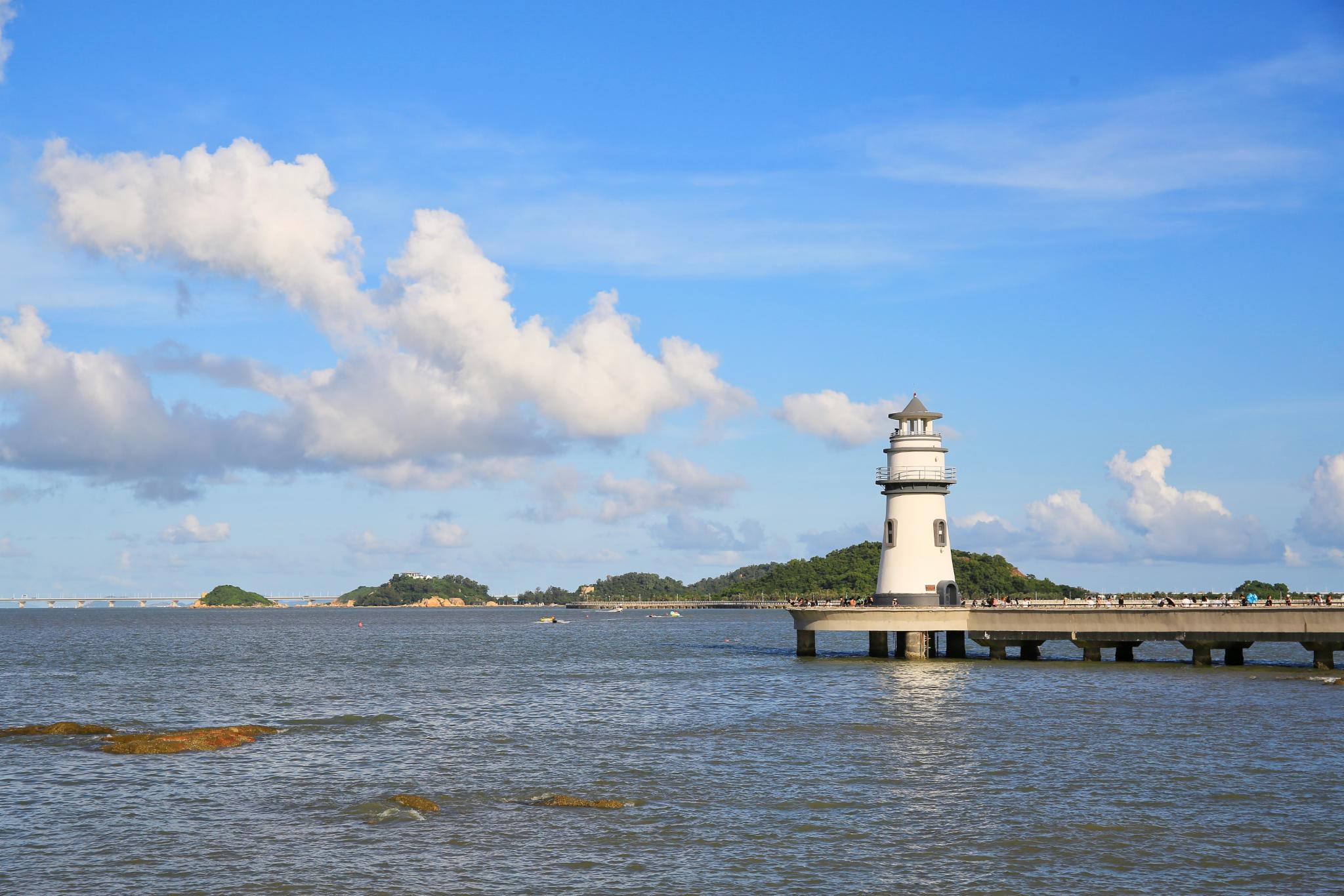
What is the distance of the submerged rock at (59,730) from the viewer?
4450 cm

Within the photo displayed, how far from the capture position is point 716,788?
32781 mm

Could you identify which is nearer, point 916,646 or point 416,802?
point 416,802


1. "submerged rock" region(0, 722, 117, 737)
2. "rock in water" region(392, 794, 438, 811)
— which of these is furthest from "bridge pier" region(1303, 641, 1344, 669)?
"submerged rock" region(0, 722, 117, 737)

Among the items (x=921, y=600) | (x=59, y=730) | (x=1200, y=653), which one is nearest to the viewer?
(x=59, y=730)

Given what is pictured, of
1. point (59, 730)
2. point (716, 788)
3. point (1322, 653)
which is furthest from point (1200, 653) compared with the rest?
point (59, 730)

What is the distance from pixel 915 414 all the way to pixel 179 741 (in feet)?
150

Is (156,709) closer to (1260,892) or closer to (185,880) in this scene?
(185,880)

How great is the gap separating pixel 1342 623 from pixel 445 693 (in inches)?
1746

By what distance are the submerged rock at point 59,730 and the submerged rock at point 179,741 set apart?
1.72 meters

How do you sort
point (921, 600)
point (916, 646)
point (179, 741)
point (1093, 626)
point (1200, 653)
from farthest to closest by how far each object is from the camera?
point (916, 646) → point (921, 600) → point (1093, 626) → point (1200, 653) → point (179, 741)

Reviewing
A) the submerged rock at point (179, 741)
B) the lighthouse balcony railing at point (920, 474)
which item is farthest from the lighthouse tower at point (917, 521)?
the submerged rock at point (179, 741)

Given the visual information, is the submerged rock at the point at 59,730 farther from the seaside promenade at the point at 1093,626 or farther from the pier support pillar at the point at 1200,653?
the pier support pillar at the point at 1200,653

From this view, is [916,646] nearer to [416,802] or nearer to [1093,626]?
[1093,626]

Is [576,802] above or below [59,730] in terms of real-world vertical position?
below
